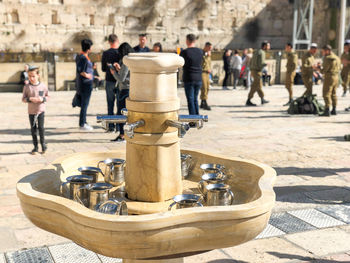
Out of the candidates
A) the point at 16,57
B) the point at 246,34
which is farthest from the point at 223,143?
the point at 246,34

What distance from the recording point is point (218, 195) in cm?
277

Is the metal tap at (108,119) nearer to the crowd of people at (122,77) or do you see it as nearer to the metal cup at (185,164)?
the crowd of people at (122,77)

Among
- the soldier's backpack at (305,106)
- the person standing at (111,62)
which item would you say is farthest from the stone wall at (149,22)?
the person standing at (111,62)

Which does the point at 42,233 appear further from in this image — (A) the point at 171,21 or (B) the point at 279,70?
(A) the point at 171,21

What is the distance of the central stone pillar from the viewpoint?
8.79ft

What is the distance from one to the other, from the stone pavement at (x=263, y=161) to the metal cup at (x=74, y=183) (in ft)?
4.08

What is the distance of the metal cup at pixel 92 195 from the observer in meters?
2.79

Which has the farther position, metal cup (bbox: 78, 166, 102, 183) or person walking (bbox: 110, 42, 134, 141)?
person walking (bbox: 110, 42, 134, 141)

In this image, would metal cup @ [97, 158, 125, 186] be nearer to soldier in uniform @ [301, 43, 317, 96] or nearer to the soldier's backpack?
the soldier's backpack

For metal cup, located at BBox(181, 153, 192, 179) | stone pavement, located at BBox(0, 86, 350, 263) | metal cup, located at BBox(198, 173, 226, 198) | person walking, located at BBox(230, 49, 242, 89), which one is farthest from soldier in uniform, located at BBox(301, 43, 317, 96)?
metal cup, located at BBox(198, 173, 226, 198)

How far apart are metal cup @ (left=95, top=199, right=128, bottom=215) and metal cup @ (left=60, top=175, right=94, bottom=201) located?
10.8 inches

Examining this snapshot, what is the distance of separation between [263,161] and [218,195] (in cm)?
468

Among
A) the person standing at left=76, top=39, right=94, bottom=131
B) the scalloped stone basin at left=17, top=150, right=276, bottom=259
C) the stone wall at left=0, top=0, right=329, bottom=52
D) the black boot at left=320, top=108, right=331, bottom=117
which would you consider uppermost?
the stone wall at left=0, top=0, right=329, bottom=52

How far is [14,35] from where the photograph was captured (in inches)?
861
